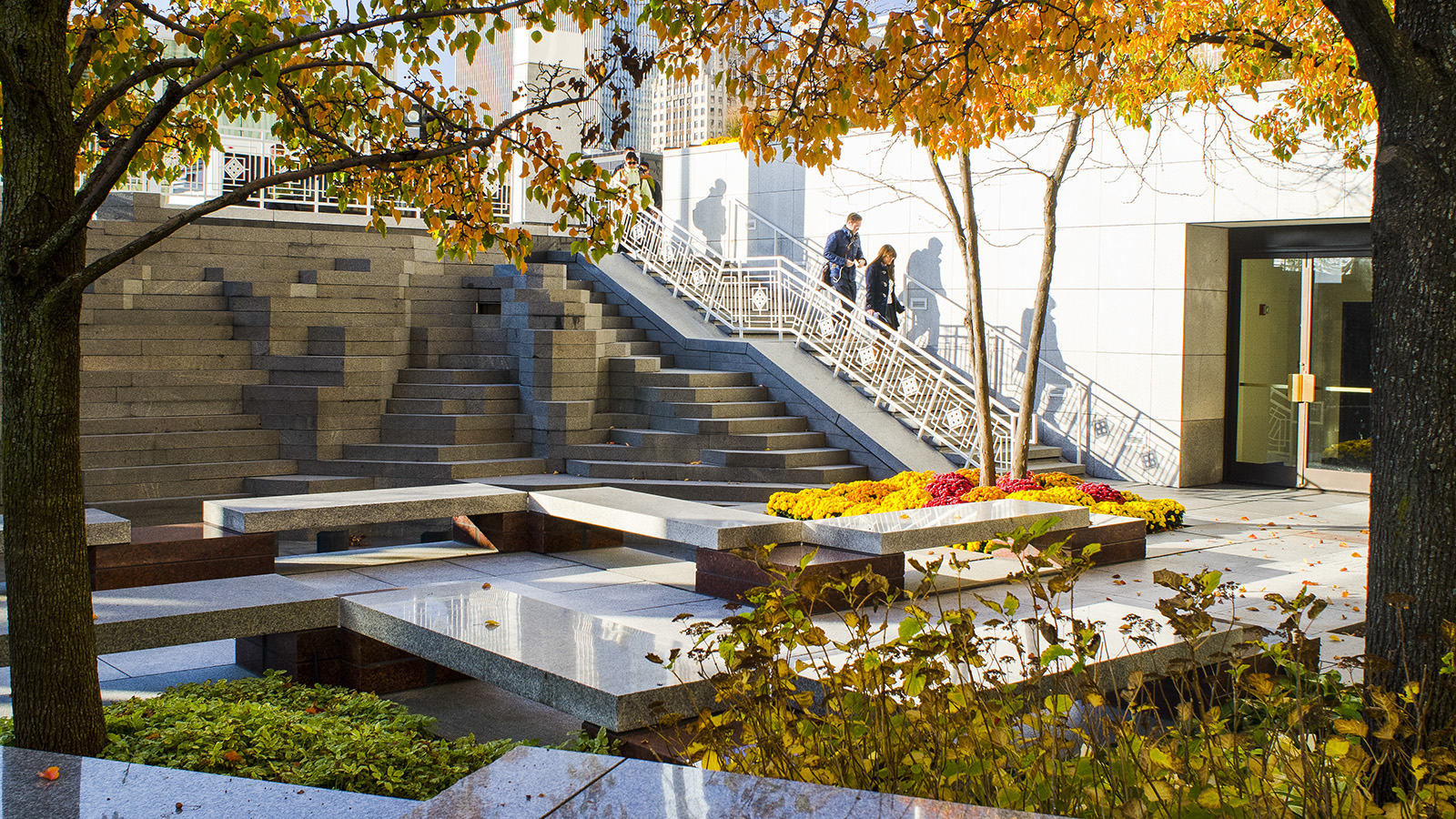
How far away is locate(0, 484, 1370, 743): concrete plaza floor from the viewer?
6.09 meters

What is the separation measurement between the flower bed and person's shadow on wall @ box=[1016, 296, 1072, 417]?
428 cm

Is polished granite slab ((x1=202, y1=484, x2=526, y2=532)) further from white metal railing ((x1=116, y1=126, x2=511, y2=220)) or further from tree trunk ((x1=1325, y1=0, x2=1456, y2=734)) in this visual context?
white metal railing ((x1=116, y1=126, x2=511, y2=220))

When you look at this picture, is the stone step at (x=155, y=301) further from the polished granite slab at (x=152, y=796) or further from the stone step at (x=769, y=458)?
the polished granite slab at (x=152, y=796)

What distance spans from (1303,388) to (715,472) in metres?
7.61

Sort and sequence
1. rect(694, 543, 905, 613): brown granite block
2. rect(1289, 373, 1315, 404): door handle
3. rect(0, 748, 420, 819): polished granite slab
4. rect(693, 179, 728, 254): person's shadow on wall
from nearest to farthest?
1. rect(0, 748, 420, 819): polished granite slab
2. rect(694, 543, 905, 613): brown granite block
3. rect(1289, 373, 1315, 404): door handle
4. rect(693, 179, 728, 254): person's shadow on wall

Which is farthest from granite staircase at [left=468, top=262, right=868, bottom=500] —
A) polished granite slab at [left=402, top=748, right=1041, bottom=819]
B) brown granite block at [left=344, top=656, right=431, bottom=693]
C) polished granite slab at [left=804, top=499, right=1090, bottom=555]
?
polished granite slab at [left=402, top=748, right=1041, bottom=819]

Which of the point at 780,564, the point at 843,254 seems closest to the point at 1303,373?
the point at 843,254

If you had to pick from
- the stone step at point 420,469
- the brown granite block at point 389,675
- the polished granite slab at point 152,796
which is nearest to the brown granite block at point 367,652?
the brown granite block at point 389,675

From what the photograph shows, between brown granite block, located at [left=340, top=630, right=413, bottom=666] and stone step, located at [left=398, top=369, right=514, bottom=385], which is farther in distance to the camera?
stone step, located at [left=398, top=369, right=514, bottom=385]

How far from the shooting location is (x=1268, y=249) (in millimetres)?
15195

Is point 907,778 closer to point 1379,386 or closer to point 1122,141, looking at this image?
point 1379,386

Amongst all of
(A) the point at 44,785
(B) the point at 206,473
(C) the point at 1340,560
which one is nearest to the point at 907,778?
(A) the point at 44,785

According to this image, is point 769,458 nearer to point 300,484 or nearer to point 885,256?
point 885,256

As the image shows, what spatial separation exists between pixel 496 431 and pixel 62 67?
36.4 feet
